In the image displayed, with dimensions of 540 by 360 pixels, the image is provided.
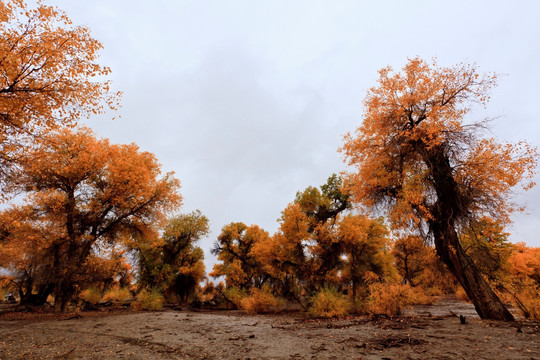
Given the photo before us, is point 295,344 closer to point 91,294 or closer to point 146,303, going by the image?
point 146,303

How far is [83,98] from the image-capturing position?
23.9 ft

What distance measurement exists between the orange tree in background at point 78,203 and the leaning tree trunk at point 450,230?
15.6 meters

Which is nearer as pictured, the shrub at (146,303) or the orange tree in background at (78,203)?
the orange tree in background at (78,203)

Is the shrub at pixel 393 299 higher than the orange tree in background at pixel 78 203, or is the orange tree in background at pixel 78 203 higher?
the orange tree in background at pixel 78 203

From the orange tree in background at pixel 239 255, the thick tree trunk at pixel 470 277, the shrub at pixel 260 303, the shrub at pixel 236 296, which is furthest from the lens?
the orange tree in background at pixel 239 255

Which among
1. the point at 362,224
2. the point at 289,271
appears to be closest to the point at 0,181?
the point at 289,271

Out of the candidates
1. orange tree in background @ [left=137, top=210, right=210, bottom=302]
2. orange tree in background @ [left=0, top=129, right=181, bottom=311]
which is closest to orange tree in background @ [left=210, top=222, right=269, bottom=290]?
orange tree in background @ [left=137, top=210, right=210, bottom=302]

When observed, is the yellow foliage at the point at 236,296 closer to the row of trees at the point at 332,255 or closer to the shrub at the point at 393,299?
the row of trees at the point at 332,255

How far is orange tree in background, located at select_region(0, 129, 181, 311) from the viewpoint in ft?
46.4

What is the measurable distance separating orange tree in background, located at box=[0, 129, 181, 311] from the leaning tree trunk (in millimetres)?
15585

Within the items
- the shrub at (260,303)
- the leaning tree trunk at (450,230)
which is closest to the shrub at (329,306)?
the shrub at (260,303)

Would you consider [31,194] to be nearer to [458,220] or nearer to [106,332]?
[106,332]

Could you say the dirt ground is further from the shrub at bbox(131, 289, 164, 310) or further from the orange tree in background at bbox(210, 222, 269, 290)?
the orange tree in background at bbox(210, 222, 269, 290)

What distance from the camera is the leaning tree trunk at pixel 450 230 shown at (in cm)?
892
